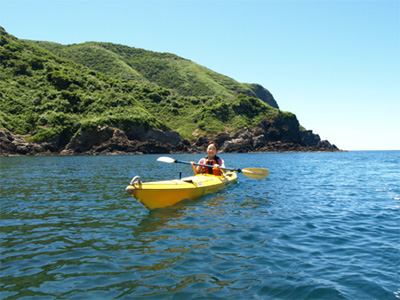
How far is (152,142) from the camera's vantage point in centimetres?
6750

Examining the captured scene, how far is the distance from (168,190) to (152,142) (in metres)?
59.4

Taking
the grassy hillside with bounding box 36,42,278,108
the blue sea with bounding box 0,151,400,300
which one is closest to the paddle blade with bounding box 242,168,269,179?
the blue sea with bounding box 0,151,400,300

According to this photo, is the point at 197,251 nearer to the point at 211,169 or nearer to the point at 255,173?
the point at 211,169

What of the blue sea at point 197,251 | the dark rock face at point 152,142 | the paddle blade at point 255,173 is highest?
the dark rock face at point 152,142

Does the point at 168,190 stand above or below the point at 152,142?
below

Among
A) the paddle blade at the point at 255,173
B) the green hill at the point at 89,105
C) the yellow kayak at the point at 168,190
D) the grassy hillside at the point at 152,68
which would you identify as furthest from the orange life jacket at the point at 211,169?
the grassy hillside at the point at 152,68

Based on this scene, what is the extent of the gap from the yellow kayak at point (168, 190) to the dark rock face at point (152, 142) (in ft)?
162

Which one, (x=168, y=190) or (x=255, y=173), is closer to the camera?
(x=168, y=190)

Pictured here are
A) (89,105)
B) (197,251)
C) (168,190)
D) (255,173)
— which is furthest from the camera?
(89,105)

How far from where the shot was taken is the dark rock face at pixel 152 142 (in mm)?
52250

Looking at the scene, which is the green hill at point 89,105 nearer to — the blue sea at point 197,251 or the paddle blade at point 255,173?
the paddle blade at point 255,173

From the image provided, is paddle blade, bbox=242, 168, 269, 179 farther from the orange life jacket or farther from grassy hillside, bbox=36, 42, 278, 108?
grassy hillside, bbox=36, 42, 278, 108

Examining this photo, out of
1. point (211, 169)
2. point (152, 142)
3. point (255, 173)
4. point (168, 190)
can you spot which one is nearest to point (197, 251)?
point (168, 190)

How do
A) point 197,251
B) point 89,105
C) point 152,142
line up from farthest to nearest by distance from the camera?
point 89,105 → point 152,142 → point 197,251
